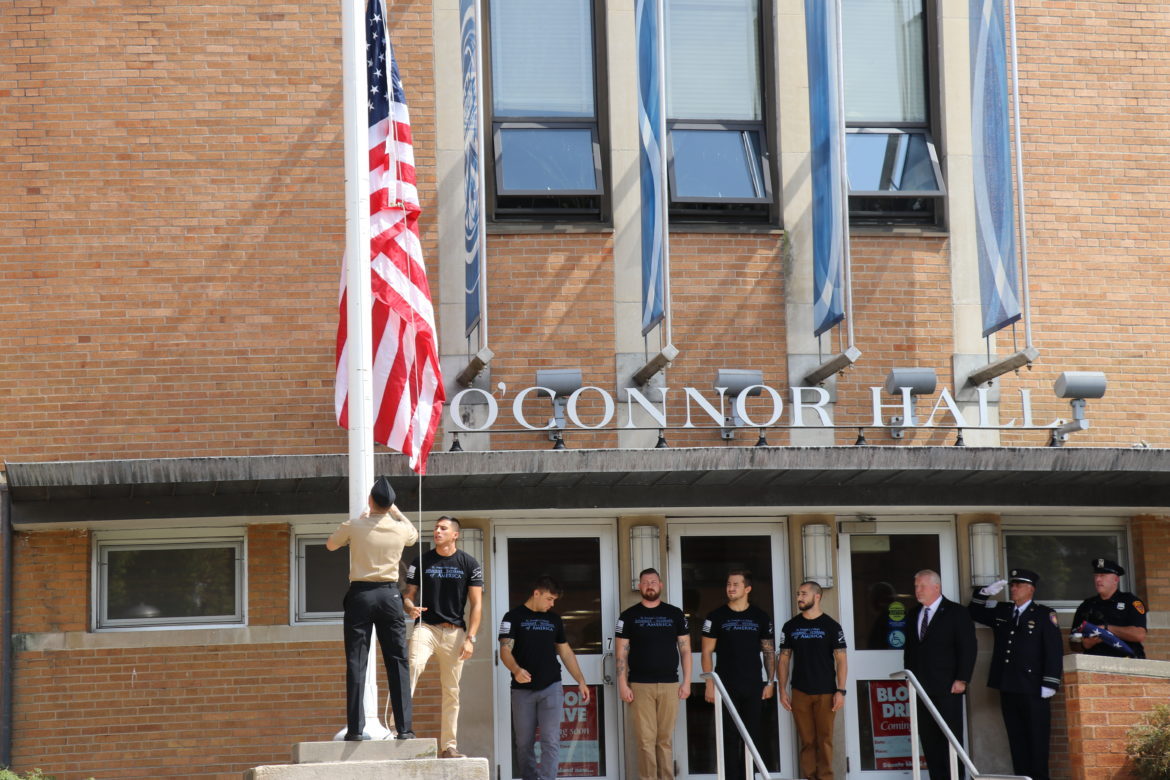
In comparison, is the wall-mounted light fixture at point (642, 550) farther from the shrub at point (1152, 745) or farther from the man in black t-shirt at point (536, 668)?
the shrub at point (1152, 745)

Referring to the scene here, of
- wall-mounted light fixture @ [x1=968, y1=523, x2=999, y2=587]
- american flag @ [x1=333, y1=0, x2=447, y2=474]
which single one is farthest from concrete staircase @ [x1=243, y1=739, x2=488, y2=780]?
wall-mounted light fixture @ [x1=968, y1=523, x2=999, y2=587]

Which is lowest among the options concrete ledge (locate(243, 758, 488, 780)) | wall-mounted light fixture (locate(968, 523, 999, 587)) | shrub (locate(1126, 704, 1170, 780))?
shrub (locate(1126, 704, 1170, 780))

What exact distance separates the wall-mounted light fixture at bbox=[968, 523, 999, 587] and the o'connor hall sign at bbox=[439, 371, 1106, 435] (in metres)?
0.88

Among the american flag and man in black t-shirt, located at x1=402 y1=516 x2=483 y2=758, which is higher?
the american flag

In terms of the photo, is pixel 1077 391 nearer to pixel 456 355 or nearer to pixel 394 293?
pixel 456 355

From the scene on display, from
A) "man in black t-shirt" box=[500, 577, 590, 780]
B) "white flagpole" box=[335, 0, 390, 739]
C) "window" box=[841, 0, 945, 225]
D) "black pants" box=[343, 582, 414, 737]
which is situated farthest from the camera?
"window" box=[841, 0, 945, 225]

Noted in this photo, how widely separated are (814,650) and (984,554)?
6.50 feet

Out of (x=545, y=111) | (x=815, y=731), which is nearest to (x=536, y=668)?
(x=815, y=731)

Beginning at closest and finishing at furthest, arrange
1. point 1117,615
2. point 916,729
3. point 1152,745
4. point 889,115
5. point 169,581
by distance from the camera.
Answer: point 1152,745
point 916,729
point 1117,615
point 169,581
point 889,115

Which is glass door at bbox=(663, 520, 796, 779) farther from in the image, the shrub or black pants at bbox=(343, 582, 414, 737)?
black pants at bbox=(343, 582, 414, 737)

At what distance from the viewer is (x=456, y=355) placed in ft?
44.6

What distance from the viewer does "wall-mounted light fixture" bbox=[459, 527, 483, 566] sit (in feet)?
44.2

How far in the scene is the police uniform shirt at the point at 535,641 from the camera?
12430mm

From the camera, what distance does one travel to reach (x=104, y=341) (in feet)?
44.2
